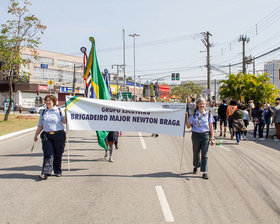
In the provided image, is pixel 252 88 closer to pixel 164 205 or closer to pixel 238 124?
pixel 238 124

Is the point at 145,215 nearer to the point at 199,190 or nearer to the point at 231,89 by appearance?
the point at 199,190

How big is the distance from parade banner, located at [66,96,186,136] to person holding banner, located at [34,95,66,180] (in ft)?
2.20

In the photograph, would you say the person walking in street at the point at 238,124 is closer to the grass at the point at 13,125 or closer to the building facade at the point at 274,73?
the grass at the point at 13,125

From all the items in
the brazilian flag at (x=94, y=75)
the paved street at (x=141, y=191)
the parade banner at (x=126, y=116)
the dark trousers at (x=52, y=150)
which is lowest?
the paved street at (x=141, y=191)

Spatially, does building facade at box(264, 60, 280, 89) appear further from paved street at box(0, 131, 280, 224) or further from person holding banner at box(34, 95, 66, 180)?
person holding banner at box(34, 95, 66, 180)

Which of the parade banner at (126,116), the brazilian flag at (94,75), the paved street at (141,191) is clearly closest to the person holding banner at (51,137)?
the paved street at (141,191)

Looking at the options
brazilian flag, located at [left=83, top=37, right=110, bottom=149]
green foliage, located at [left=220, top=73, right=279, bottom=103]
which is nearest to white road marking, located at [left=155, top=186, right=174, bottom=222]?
brazilian flag, located at [left=83, top=37, right=110, bottom=149]

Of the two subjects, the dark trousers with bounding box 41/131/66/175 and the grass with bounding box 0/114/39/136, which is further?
the grass with bounding box 0/114/39/136

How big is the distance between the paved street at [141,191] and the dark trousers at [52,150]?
0.92ft

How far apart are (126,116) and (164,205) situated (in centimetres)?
314

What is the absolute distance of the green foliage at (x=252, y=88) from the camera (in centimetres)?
3409

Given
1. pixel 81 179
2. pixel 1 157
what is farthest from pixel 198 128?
pixel 1 157

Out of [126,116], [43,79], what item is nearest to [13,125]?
[126,116]

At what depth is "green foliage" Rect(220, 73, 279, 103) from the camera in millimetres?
34094
